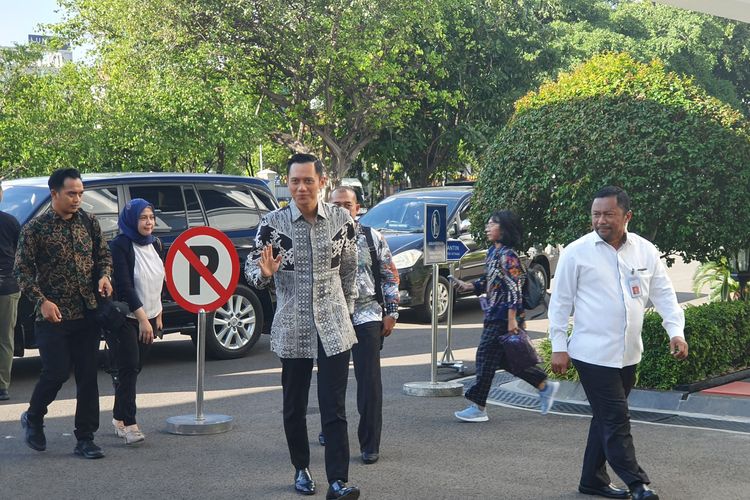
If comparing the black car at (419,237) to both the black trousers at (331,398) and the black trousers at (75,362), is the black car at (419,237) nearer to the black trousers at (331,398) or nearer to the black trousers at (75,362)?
the black trousers at (75,362)

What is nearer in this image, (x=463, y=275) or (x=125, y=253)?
(x=125, y=253)

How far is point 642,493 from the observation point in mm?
5742

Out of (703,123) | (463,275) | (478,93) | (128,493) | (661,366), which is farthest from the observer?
(478,93)

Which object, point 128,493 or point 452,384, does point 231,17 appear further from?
point 128,493

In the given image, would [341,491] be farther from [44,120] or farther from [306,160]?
Result: [44,120]

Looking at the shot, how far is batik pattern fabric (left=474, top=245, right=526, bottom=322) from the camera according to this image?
8.50 metres

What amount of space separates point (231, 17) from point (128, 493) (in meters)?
28.9

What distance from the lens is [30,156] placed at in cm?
2984

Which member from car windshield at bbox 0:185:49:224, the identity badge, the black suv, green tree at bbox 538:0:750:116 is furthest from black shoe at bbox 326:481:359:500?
green tree at bbox 538:0:750:116

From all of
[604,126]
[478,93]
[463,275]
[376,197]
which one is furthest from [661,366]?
[376,197]

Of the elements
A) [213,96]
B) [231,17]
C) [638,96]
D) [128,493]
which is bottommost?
[128,493]

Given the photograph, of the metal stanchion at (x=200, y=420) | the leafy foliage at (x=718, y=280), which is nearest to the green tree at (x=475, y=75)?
the leafy foliage at (x=718, y=280)

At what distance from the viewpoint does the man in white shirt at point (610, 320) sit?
5.81m

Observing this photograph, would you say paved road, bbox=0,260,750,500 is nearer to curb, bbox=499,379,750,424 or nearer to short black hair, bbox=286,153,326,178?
curb, bbox=499,379,750,424
